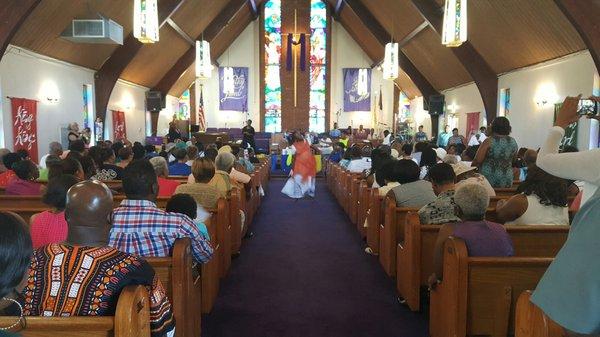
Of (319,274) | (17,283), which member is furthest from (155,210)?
(319,274)

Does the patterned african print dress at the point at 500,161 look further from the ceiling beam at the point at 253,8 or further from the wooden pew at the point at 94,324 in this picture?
the ceiling beam at the point at 253,8

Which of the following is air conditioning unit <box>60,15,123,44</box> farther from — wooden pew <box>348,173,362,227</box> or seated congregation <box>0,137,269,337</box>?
wooden pew <box>348,173,362,227</box>

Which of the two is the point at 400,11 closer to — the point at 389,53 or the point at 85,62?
the point at 389,53

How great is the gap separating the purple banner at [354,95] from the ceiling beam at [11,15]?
14.4m

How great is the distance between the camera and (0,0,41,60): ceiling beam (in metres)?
6.88

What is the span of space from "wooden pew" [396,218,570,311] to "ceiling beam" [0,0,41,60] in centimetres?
598

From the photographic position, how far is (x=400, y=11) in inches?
528

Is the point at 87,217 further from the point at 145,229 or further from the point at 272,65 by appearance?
the point at 272,65

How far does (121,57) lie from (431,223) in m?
10.4

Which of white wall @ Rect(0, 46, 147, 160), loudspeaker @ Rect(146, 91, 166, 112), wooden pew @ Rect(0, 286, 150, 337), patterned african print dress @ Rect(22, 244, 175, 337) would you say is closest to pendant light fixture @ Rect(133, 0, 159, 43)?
white wall @ Rect(0, 46, 147, 160)

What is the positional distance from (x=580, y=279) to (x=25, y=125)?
30.9 ft

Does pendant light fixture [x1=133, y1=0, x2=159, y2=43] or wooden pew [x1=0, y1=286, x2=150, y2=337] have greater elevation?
pendant light fixture [x1=133, y1=0, x2=159, y2=43]

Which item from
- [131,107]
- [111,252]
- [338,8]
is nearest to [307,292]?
[111,252]

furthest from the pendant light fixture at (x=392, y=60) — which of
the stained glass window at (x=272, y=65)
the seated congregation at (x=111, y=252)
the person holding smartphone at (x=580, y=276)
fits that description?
the person holding smartphone at (x=580, y=276)
